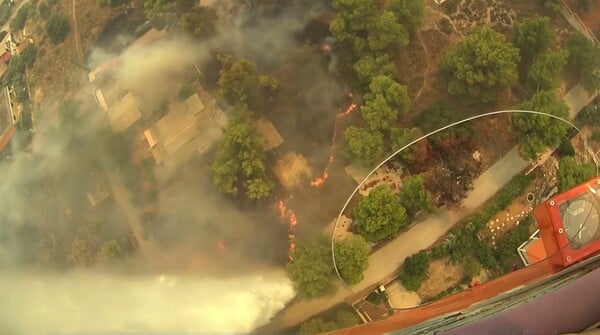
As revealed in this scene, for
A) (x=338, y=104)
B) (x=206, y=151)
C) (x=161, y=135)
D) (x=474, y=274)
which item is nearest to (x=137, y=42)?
(x=161, y=135)

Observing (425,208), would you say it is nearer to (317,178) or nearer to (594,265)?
(317,178)

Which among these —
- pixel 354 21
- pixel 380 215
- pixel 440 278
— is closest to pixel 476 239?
pixel 440 278

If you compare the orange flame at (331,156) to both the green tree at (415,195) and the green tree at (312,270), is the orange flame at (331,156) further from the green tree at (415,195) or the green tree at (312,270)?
the green tree at (415,195)

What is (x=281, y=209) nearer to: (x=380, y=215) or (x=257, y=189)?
(x=257, y=189)

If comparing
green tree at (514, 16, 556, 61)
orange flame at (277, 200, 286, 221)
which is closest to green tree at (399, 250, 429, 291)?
orange flame at (277, 200, 286, 221)

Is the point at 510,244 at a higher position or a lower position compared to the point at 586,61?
lower

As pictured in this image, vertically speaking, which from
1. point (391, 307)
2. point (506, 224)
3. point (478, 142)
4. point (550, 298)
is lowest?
point (391, 307)
